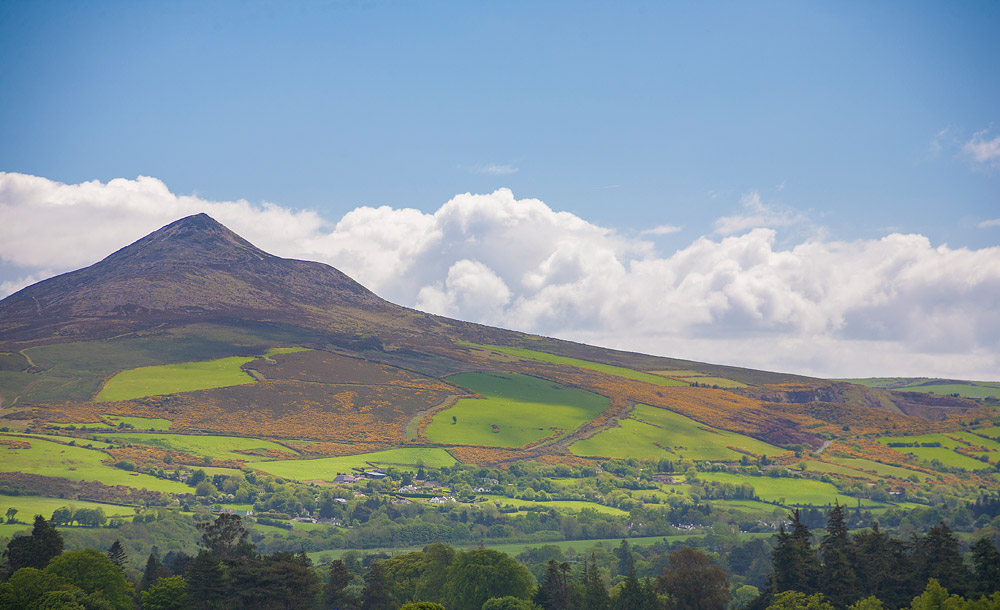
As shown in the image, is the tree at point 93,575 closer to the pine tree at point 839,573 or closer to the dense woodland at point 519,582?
the dense woodland at point 519,582

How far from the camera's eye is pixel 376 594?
10206 centimetres

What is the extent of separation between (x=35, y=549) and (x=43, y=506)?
85.6 meters

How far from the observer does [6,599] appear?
79812 millimetres

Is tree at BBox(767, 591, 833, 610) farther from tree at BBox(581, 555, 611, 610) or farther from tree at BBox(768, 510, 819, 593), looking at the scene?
tree at BBox(581, 555, 611, 610)

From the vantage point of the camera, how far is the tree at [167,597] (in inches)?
3484

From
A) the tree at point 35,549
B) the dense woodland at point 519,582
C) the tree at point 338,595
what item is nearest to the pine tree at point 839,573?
the dense woodland at point 519,582

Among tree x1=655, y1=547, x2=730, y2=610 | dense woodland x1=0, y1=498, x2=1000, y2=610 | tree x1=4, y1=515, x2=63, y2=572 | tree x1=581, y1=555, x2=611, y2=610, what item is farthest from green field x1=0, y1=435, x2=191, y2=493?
tree x1=655, y1=547, x2=730, y2=610

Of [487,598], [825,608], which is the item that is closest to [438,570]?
[487,598]

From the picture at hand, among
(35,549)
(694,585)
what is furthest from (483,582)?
(35,549)

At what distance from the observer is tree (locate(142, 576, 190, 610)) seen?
88500 millimetres

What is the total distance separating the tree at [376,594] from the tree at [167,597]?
2059 centimetres

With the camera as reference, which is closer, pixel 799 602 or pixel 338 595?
pixel 799 602

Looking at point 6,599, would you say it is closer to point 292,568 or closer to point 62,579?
point 62,579

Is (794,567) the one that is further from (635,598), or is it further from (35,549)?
(35,549)
